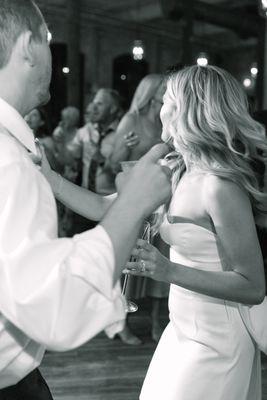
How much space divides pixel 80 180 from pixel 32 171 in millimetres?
4335

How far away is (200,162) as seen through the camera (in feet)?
5.82

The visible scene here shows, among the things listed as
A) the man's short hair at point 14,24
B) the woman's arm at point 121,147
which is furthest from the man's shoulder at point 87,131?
the man's short hair at point 14,24

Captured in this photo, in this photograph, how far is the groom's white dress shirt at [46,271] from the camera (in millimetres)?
841

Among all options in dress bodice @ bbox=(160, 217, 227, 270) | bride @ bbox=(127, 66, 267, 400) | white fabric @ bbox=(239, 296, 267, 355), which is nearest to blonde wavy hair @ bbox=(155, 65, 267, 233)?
bride @ bbox=(127, 66, 267, 400)

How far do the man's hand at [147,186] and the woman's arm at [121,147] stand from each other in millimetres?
2965

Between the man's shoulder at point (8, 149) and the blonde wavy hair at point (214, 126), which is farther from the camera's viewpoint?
the blonde wavy hair at point (214, 126)

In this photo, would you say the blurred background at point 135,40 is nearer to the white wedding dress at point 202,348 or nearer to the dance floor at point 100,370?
the dance floor at point 100,370

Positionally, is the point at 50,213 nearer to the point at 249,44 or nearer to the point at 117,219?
the point at 117,219

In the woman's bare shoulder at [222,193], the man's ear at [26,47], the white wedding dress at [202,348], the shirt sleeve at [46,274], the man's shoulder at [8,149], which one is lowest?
the white wedding dress at [202,348]

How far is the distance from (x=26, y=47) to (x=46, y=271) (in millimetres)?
396

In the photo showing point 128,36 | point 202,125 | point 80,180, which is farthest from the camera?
point 128,36

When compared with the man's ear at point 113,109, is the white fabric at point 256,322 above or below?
below

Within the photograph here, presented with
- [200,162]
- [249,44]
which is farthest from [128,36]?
[200,162]

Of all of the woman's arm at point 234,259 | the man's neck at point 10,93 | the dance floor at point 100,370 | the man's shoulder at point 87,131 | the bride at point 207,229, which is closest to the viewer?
the man's neck at point 10,93
